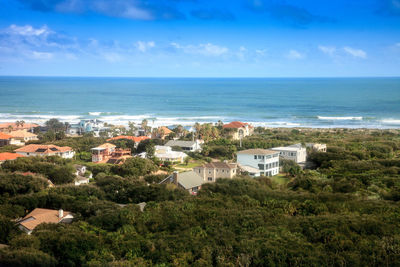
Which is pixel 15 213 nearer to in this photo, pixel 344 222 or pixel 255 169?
pixel 344 222

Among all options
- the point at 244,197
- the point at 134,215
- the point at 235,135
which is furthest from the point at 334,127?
the point at 134,215

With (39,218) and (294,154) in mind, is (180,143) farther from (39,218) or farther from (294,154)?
(39,218)

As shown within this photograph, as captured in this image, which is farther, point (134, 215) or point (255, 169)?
point (255, 169)

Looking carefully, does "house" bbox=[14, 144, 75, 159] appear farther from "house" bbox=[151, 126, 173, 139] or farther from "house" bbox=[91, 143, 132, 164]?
"house" bbox=[151, 126, 173, 139]

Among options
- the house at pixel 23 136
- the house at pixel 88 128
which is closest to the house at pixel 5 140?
the house at pixel 23 136

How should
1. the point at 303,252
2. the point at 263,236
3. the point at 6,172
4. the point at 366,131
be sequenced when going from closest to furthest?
the point at 303,252, the point at 263,236, the point at 6,172, the point at 366,131

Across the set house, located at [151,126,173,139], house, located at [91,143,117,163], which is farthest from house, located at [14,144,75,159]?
house, located at [151,126,173,139]

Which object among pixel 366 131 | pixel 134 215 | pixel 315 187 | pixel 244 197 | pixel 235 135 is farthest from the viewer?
pixel 366 131

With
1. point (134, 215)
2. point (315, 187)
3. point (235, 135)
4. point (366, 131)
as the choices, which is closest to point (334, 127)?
point (366, 131)
